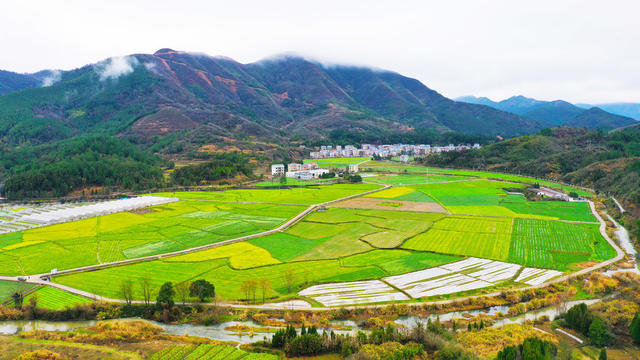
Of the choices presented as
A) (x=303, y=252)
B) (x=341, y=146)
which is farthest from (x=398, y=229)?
(x=341, y=146)

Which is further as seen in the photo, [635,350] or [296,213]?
[296,213]

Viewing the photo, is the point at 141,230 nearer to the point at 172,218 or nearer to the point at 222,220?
the point at 172,218

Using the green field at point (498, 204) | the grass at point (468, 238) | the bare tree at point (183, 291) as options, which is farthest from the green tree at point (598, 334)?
the green field at point (498, 204)

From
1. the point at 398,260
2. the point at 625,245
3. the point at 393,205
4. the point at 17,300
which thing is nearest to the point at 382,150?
the point at 393,205

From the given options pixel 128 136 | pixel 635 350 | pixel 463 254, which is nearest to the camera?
pixel 635 350

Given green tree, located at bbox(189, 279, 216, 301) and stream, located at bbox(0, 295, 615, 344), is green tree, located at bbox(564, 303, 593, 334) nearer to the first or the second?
stream, located at bbox(0, 295, 615, 344)

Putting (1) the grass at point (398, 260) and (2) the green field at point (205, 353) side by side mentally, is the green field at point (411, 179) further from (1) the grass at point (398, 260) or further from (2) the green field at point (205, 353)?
(2) the green field at point (205, 353)
